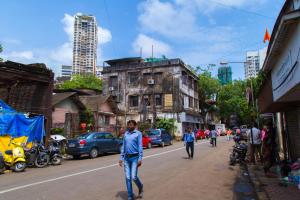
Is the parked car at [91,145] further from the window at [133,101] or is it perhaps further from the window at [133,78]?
the window at [133,78]

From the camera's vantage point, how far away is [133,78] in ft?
157

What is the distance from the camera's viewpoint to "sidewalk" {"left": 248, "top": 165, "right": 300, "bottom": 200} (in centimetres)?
759

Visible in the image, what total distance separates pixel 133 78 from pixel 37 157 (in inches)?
1316

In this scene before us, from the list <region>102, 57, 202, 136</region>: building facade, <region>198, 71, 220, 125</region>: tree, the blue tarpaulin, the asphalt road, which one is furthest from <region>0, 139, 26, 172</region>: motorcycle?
<region>198, 71, 220, 125</region>: tree

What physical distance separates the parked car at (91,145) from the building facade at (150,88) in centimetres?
2308

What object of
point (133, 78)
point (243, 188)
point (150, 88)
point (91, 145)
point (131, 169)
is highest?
point (133, 78)

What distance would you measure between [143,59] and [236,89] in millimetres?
23322

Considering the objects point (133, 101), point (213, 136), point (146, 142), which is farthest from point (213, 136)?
point (133, 101)

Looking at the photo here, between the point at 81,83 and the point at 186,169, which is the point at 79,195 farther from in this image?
the point at 81,83

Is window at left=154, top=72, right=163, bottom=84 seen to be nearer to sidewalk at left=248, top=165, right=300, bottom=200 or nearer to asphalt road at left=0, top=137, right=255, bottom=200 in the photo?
asphalt road at left=0, top=137, right=255, bottom=200

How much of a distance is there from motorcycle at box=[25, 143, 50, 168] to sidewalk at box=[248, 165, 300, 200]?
9.86 meters

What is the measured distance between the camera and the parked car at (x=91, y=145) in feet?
62.5

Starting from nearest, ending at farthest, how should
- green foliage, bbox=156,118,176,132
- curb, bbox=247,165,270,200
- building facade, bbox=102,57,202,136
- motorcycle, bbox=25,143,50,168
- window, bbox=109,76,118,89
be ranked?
curb, bbox=247,165,270,200, motorcycle, bbox=25,143,50,168, green foliage, bbox=156,118,176,132, building facade, bbox=102,57,202,136, window, bbox=109,76,118,89

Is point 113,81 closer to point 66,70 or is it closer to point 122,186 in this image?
point 122,186
